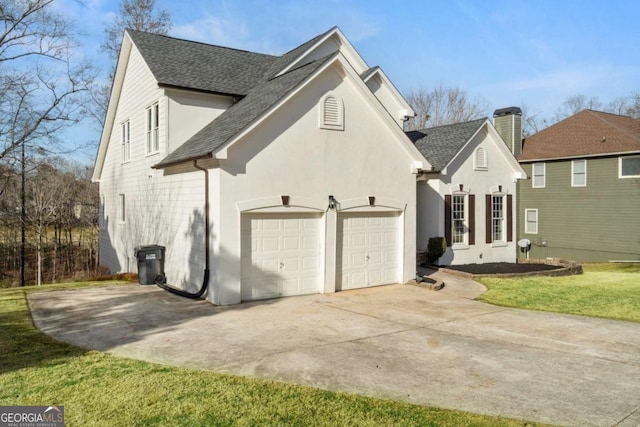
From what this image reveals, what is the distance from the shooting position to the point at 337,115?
1249 cm

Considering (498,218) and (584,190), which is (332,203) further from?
(584,190)

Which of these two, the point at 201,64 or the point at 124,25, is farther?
the point at 124,25

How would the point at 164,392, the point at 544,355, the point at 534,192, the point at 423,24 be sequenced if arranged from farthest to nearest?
the point at 534,192, the point at 423,24, the point at 544,355, the point at 164,392

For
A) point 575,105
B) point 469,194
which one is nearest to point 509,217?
point 469,194

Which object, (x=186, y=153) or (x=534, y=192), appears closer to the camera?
(x=186, y=153)

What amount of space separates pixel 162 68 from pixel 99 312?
324 inches

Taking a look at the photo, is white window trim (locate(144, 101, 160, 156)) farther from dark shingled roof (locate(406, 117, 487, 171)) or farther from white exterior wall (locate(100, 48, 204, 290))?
dark shingled roof (locate(406, 117, 487, 171))

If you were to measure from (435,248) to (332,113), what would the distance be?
7529 mm

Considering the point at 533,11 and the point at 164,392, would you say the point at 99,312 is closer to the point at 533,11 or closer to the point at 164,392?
the point at 164,392

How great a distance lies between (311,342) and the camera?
7957 millimetres

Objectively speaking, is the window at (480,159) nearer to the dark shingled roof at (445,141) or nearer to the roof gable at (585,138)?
the dark shingled roof at (445,141)

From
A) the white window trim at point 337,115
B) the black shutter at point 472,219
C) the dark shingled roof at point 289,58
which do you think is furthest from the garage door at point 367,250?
the dark shingled roof at point 289,58

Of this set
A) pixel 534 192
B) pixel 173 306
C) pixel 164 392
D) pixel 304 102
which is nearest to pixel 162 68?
pixel 304 102

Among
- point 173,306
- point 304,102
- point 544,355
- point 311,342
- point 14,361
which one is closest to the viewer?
point 14,361
